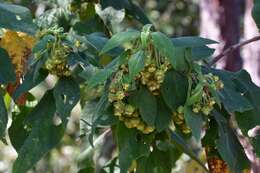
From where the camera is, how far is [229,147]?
5.18 feet

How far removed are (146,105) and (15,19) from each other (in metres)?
0.36

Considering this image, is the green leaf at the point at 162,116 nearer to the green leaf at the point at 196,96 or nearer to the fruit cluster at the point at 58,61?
the green leaf at the point at 196,96

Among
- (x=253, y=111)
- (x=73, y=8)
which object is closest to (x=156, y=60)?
(x=253, y=111)

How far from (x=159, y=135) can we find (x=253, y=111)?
243 millimetres

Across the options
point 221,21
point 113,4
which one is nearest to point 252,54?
point 221,21

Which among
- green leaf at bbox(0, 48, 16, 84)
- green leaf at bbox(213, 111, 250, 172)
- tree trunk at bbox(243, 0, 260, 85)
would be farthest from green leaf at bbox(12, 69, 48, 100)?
tree trunk at bbox(243, 0, 260, 85)

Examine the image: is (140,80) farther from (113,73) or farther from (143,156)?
(143,156)

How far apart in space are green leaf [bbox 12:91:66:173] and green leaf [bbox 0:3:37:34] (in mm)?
190

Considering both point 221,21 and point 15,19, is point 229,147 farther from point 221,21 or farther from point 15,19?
point 221,21

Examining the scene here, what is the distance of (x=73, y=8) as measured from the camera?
7.13ft

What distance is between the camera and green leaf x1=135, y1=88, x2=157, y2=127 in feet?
4.52

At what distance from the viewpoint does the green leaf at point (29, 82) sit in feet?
5.00

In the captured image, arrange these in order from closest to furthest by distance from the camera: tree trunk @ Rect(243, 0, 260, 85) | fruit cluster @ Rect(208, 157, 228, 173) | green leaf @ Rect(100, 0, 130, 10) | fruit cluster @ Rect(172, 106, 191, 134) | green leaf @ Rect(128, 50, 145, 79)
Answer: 1. green leaf @ Rect(128, 50, 145, 79)
2. fruit cluster @ Rect(172, 106, 191, 134)
3. fruit cluster @ Rect(208, 157, 228, 173)
4. green leaf @ Rect(100, 0, 130, 10)
5. tree trunk @ Rect(243, 0, 260, 85)

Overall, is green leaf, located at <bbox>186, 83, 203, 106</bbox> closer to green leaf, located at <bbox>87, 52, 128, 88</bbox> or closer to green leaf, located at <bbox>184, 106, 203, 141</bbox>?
green leaf, located at <bbox>184, 106, 203, 141</bbox>
